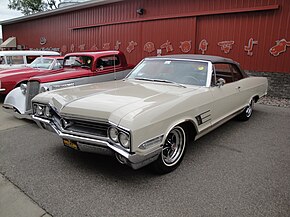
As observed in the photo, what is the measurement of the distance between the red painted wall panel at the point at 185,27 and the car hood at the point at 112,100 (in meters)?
6.09

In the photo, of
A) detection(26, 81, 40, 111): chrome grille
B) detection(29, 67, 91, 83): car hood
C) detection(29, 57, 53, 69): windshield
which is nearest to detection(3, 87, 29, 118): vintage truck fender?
detection(26, 81, 40, 111): chrome grille

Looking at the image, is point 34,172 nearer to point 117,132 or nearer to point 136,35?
point 117,132

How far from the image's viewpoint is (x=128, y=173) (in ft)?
10.7

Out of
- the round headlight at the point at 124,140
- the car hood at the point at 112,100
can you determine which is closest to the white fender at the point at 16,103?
the car hood at the point at 112,100

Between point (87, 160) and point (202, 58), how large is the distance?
2633 millimetres

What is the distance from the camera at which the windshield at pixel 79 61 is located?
6.98 m

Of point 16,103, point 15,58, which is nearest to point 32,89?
point 16,103

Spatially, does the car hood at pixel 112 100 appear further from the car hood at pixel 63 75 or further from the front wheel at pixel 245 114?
the front wheel at pixel 245 114

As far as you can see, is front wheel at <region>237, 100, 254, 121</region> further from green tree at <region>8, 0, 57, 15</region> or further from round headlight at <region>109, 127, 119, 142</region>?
green tree at <region>8, 0, 57, 15</region>

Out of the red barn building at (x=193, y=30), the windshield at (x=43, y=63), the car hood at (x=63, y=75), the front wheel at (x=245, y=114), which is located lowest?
the front wheel at (x=245, y=114)

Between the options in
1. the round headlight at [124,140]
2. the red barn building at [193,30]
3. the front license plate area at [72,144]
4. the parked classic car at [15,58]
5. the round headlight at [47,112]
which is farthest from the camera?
the parked classic car at [15,58]

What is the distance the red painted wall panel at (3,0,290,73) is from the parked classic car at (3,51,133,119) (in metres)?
3.89

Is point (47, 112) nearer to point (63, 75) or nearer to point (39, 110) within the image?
point (39, 110)

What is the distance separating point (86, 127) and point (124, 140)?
0.67 meters
